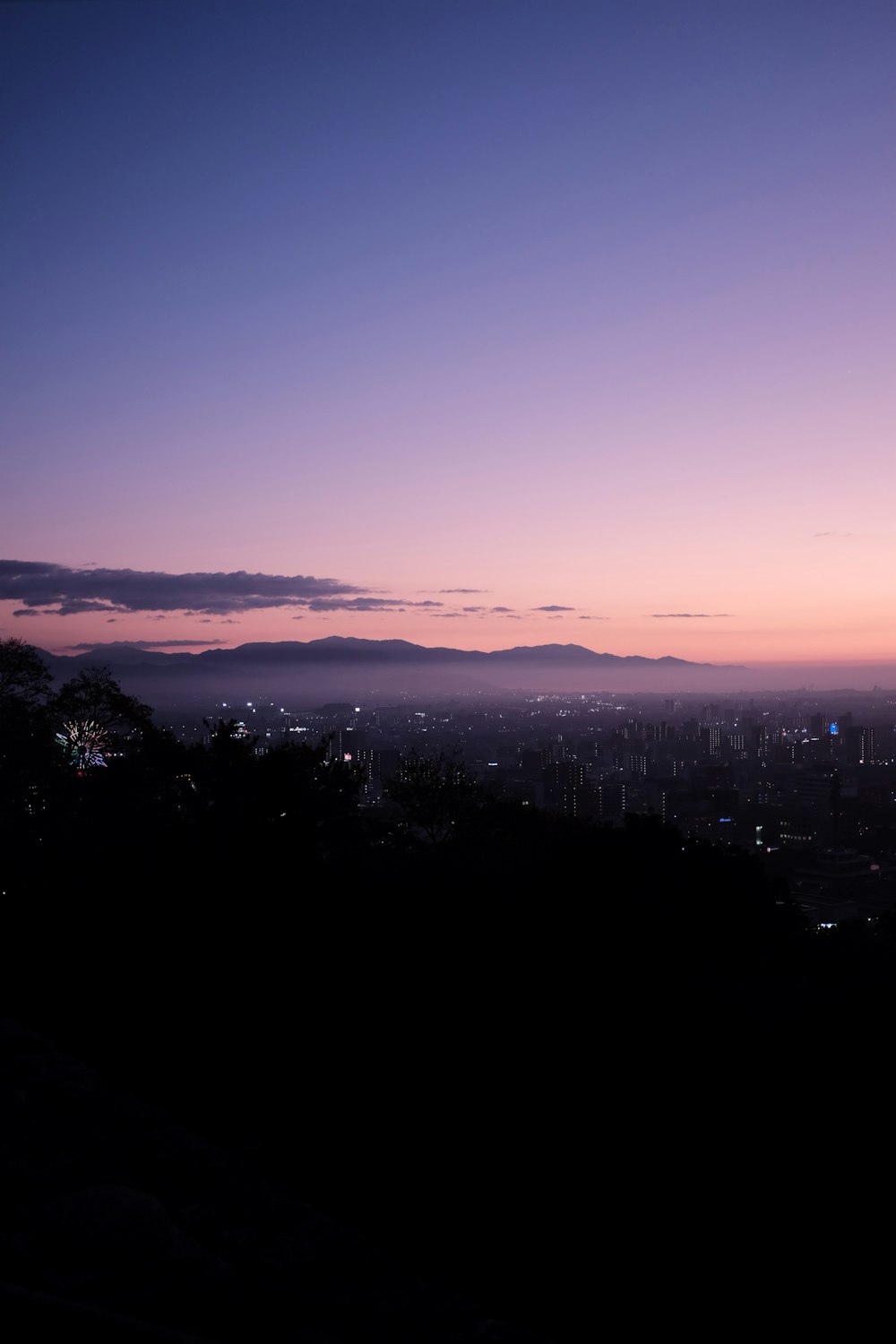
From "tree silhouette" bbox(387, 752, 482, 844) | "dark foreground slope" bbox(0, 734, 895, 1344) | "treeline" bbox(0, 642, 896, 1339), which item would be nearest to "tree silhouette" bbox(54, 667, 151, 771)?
"tree silhouette" bbox(387, 752, 482, 844)

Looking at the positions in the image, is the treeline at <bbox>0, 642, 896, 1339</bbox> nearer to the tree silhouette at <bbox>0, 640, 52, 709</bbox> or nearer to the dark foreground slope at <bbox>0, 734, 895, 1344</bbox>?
the dark foreground slope at <bbox>0, 734, 895, 1344</bbox>

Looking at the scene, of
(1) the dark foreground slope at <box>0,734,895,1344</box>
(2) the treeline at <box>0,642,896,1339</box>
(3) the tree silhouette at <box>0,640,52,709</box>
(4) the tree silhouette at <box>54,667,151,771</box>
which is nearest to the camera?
(1) the dark foreground slope at <box>0,734,895,1344</box>

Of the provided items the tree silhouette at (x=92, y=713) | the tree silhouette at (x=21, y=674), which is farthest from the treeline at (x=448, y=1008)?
the tree silhouette at (x=92, y=713)

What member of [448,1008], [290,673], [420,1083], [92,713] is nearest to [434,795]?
[92,713]

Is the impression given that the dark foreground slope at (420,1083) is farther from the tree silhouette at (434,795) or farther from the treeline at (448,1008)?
the tree silhouette at (434,795)

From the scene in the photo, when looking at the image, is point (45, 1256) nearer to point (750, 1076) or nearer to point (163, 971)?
point (750, 1076)

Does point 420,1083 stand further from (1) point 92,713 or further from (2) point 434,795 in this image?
(1) point 92,713

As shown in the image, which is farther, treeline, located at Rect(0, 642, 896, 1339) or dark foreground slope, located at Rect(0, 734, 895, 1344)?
treeline, located at Rect(0, 642, 896, 1339)

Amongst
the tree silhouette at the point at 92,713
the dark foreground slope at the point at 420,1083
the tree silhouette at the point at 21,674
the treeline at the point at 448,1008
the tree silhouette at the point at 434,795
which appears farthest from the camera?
the tree silhouette at the point at 92,713

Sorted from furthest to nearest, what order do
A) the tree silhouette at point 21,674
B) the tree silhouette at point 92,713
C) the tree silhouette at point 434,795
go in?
1. the tree silhouette at point 92,713
2. the tree silhouette at point 434,795
3. the tree silhouette at point 21,674

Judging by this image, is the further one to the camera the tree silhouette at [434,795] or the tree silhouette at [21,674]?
the tree silhouette at [434,795]

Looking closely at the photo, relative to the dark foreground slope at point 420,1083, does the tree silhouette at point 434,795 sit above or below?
below
